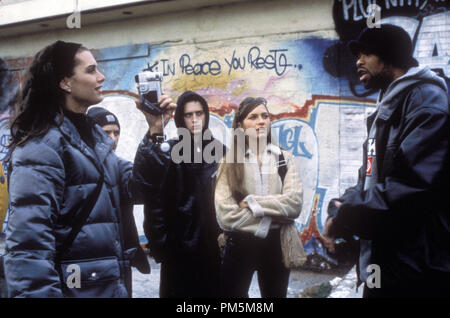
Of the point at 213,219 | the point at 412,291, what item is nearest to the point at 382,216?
the point at 412,291

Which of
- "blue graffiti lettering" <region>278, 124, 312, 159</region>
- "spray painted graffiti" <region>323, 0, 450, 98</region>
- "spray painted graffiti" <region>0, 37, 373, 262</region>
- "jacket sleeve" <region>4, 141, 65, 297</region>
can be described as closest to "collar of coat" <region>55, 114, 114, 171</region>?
"jacket sleeve" <region>4, 141, 65, 297</region>

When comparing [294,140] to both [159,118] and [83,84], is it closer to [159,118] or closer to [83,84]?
[159,118]

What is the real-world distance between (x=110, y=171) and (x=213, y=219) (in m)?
0.91

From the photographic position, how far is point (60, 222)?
2.08 metres

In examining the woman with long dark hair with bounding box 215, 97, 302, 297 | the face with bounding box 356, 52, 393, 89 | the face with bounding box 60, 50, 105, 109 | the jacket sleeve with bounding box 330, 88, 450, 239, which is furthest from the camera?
the woman with long dark hair with bounding box 215, 97, 302, 297

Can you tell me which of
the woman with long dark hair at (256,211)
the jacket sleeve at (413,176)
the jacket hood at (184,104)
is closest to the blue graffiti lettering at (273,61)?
the jacket hood at (184,104)

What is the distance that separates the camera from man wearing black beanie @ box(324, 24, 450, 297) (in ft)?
6.81

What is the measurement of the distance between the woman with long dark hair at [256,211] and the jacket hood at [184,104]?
462 mm

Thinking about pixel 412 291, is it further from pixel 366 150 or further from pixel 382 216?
pixel 366 150

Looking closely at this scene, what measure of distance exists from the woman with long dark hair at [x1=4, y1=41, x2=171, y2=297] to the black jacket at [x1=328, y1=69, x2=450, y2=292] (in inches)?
49.9

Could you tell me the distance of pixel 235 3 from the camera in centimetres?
365

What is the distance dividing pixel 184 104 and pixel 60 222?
5.08ft

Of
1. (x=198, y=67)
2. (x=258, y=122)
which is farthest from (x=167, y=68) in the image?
(x=258, y=122)

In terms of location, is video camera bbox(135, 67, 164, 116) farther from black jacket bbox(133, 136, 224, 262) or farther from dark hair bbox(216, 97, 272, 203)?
dark hair bbox(216, 97, 272, 203)
